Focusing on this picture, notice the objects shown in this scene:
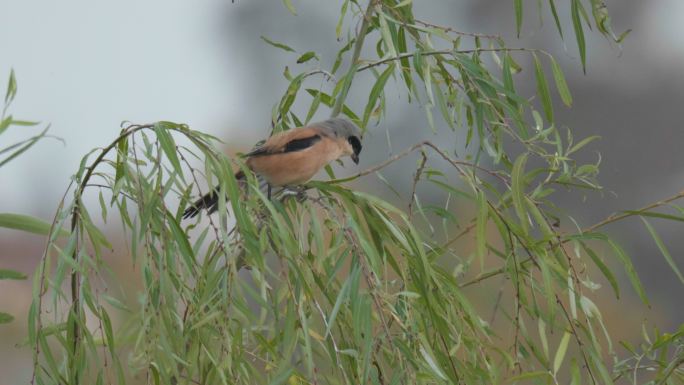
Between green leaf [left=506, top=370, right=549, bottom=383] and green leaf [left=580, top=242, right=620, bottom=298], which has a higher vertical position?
green leaf [left=580, top=242, right=620, bottom=298]

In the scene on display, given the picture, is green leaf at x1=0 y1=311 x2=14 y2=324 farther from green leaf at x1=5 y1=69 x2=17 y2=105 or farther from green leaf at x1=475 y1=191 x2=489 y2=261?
green leaf at x1=475 y1=191 x2=489 y2=261

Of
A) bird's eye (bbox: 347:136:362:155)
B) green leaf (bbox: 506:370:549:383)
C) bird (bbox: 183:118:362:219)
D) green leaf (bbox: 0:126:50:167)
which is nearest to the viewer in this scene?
green leaf (bbox: 0:126:50:167)

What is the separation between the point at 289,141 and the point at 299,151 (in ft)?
0.17

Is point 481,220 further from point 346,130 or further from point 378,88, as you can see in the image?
point 346,130

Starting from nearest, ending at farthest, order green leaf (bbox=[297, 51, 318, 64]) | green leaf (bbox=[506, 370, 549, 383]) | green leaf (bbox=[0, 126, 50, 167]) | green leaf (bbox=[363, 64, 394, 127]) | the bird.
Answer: green leaf (bbox=[0, 126, 50, 167])
green leaf (bbox=[506, 370, 549, 383])
green leaf (bbox=[363, 64, 394, 127])
green leaf (bbox=[297, 51, 318, 64])
the bird

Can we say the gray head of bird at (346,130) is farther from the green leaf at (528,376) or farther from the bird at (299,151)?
the green leaf at (528,376)

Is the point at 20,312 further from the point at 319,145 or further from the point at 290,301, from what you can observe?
the point at 290,301

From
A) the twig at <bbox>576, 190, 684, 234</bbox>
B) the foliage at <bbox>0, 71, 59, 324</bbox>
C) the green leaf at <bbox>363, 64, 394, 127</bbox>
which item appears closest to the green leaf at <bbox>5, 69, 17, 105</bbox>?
the foliage at <bbox>0, 71, 59, 324</bbox>

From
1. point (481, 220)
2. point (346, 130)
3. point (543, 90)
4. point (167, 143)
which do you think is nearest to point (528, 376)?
point (481, 220)

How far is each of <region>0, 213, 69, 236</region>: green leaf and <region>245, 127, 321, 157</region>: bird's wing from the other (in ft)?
1.73

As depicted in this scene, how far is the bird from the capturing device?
6.55 feet

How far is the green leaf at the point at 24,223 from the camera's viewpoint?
1406 millimetres

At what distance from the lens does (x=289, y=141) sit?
2016 millimetres

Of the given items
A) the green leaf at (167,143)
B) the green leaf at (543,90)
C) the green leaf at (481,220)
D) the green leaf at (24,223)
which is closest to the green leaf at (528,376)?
the green leaf at (481,220)
